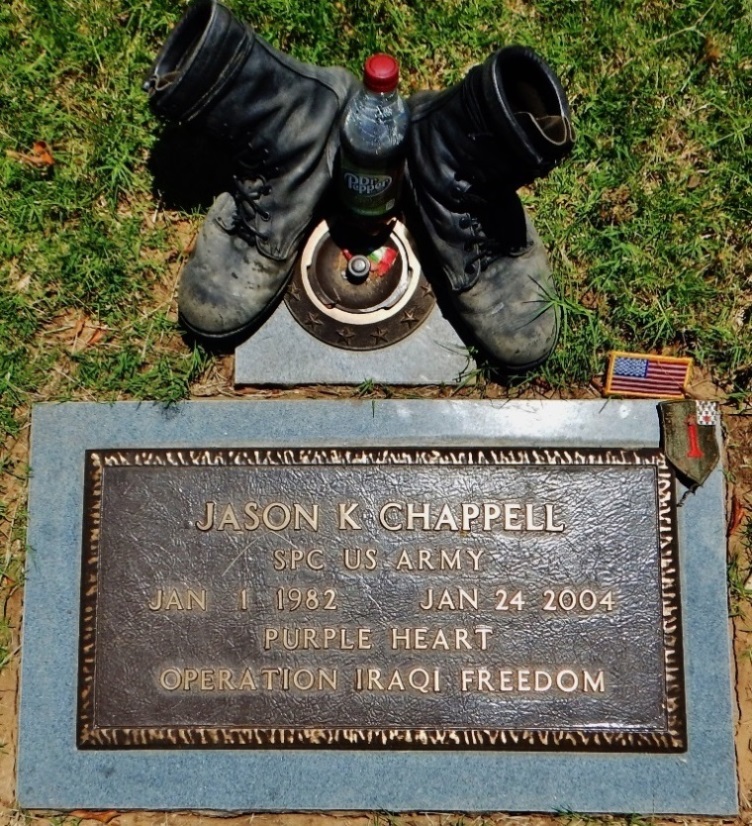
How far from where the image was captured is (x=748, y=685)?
2.56 metres

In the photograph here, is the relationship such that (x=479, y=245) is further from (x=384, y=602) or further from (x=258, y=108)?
(x=384, y=602)

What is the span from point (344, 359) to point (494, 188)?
0.67 meters

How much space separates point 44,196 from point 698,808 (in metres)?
2.73

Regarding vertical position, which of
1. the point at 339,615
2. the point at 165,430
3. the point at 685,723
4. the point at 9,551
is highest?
the point at 165,430

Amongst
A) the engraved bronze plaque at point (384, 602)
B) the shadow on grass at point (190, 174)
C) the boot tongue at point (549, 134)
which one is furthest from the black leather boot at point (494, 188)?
the shadow on grass at point (190, 174)

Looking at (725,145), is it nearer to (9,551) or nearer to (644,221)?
(644,221)

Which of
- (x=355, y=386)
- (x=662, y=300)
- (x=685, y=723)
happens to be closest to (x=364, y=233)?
(x=355, y=386)

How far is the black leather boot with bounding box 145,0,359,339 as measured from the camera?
2264 mm

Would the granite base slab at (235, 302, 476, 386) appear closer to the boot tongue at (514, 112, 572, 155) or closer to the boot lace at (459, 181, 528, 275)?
the boot lace at (459, 181, 528, 275)

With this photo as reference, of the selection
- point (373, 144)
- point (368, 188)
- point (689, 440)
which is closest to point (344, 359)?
point (368, 188)

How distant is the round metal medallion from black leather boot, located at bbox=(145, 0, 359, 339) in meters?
0.09

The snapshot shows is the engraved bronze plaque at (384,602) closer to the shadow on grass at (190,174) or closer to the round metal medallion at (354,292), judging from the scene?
the round metal medallion at (354,292)

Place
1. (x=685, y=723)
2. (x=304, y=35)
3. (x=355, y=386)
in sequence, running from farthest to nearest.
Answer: (x=304, y=35) → (x=355, y=386) → (x=685, y=723)

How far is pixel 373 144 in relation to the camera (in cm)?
231
